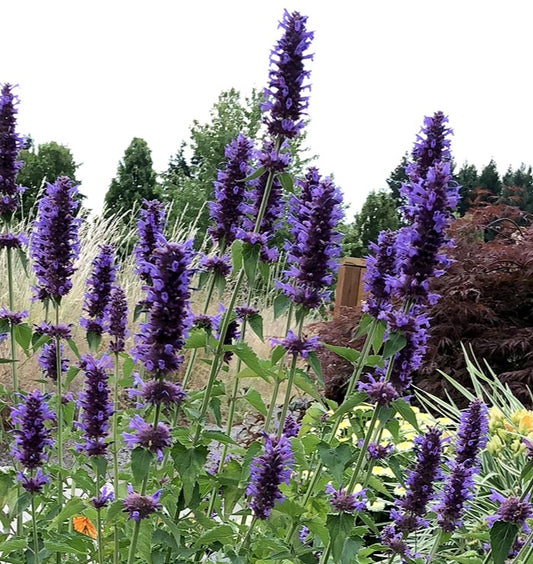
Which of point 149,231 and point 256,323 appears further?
point 149,231

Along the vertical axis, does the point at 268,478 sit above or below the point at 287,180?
below

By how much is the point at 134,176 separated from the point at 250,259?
26450 mm

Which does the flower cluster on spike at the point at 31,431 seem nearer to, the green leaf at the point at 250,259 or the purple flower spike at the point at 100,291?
the purple flower spike at the point at 100,291

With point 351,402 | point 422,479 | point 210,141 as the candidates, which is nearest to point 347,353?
point 351,402

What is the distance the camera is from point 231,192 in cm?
249

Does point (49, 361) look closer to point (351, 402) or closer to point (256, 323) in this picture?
point (256, 323)

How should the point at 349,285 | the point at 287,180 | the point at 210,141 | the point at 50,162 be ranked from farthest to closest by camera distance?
the point at 50,162 < the point at 210,141 < the point at 349,285 < the point at 287,180

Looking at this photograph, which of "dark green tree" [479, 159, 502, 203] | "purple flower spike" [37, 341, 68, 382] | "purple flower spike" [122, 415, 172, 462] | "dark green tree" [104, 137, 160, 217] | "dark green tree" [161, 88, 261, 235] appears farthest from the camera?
"dark green tree" [479, 159, 502, 203]

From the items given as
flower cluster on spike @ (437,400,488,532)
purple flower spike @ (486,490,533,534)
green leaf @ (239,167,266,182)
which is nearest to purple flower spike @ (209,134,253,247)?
green leaf @ (239,167,266,182)

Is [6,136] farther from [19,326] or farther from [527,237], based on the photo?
[527,237]

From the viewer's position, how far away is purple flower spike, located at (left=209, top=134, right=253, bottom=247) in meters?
2.45

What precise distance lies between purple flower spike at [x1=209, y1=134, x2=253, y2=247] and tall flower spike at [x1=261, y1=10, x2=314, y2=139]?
16 centimetres

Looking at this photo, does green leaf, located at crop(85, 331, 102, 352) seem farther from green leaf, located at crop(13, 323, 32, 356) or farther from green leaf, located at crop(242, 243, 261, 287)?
green leaf, located at crop(242, 243, 261, 287)

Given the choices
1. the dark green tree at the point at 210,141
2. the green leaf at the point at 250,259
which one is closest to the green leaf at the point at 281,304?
the green leaf at the point at 250,259
